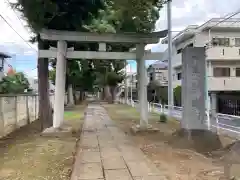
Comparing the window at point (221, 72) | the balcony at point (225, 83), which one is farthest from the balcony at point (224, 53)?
the balcony at point (225, 83)

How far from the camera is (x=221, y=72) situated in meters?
25.4

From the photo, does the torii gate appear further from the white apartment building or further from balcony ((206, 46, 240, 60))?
balcony ((206, 46, 240, 60))

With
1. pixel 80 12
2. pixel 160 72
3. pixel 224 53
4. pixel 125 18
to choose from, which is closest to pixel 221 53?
pixel 224 53

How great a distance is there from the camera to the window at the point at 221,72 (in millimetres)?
25281

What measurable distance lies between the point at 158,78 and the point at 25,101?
29.7 m

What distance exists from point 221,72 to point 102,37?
16.4 metres

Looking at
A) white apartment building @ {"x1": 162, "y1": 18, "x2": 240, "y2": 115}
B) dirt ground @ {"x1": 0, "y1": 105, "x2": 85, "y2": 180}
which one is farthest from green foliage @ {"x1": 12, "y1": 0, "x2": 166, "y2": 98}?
white apartment building @ {"x1": 162, "y1": 18, "x2": 240, "y2": 115}

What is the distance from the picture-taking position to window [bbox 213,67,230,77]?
25.3 metres

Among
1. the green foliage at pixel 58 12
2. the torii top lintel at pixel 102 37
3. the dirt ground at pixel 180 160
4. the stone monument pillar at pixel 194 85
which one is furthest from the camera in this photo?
the torii top lintel at pixel 102 37

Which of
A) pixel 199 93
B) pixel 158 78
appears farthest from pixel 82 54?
pixel 158 78

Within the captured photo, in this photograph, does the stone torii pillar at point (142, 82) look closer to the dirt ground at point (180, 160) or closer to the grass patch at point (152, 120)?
the grass patch at point (152, 120)

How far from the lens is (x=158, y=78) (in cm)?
4300

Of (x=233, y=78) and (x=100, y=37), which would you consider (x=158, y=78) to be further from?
(x=100, y=37)

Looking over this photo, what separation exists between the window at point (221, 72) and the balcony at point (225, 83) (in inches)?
34.2
